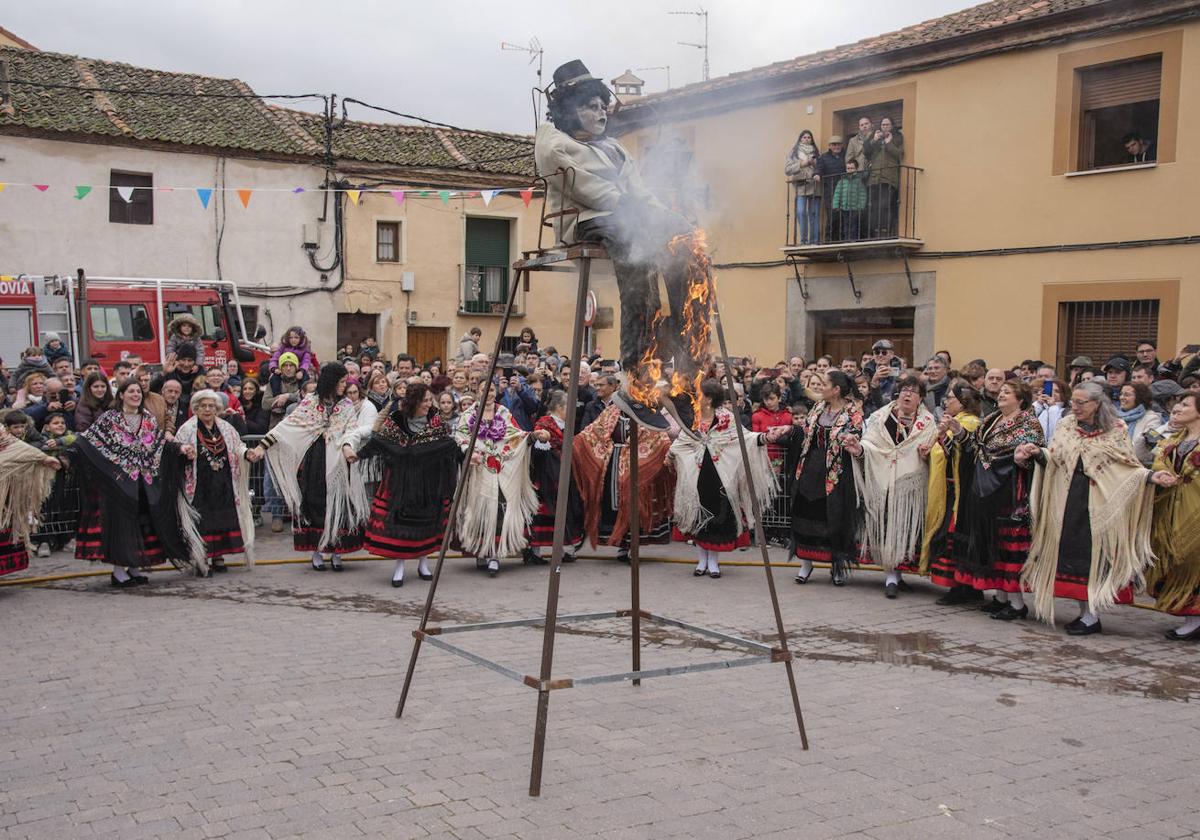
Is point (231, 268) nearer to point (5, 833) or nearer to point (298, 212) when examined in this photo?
point (298, 212)

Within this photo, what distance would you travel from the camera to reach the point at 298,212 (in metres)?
25.1

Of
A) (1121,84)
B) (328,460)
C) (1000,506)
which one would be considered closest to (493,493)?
(328,460)

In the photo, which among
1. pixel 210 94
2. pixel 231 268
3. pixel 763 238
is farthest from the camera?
pixel 210 94

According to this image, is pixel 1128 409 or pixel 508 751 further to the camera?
pixel 1128 409

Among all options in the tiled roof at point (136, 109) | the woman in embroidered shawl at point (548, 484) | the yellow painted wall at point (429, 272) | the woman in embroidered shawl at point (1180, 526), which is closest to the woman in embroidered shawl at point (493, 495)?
the woman in embroidered shawl at point (548, 484)

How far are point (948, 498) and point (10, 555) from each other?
23.0 feet

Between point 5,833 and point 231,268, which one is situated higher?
point 231,268

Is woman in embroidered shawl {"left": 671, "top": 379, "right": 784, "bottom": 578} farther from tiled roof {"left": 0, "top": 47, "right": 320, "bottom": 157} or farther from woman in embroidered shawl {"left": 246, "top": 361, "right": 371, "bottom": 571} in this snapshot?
tiled roof {"left": 0, "top": 47, "right": 320, "bottom": 157}

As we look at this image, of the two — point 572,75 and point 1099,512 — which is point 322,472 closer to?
point 572,75

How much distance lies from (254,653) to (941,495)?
5083 mm

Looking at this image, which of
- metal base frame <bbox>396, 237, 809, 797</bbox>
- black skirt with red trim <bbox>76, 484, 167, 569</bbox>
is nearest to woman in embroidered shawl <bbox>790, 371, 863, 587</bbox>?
metal base frame <bbox>396, 237, 809, 797</bbox>

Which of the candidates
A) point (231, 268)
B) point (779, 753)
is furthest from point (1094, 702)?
point (231, 268)

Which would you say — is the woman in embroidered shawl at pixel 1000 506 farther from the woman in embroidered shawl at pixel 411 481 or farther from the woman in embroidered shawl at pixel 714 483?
the woman in embroidered shawl at pixel 411 481

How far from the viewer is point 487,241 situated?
1106 inches
